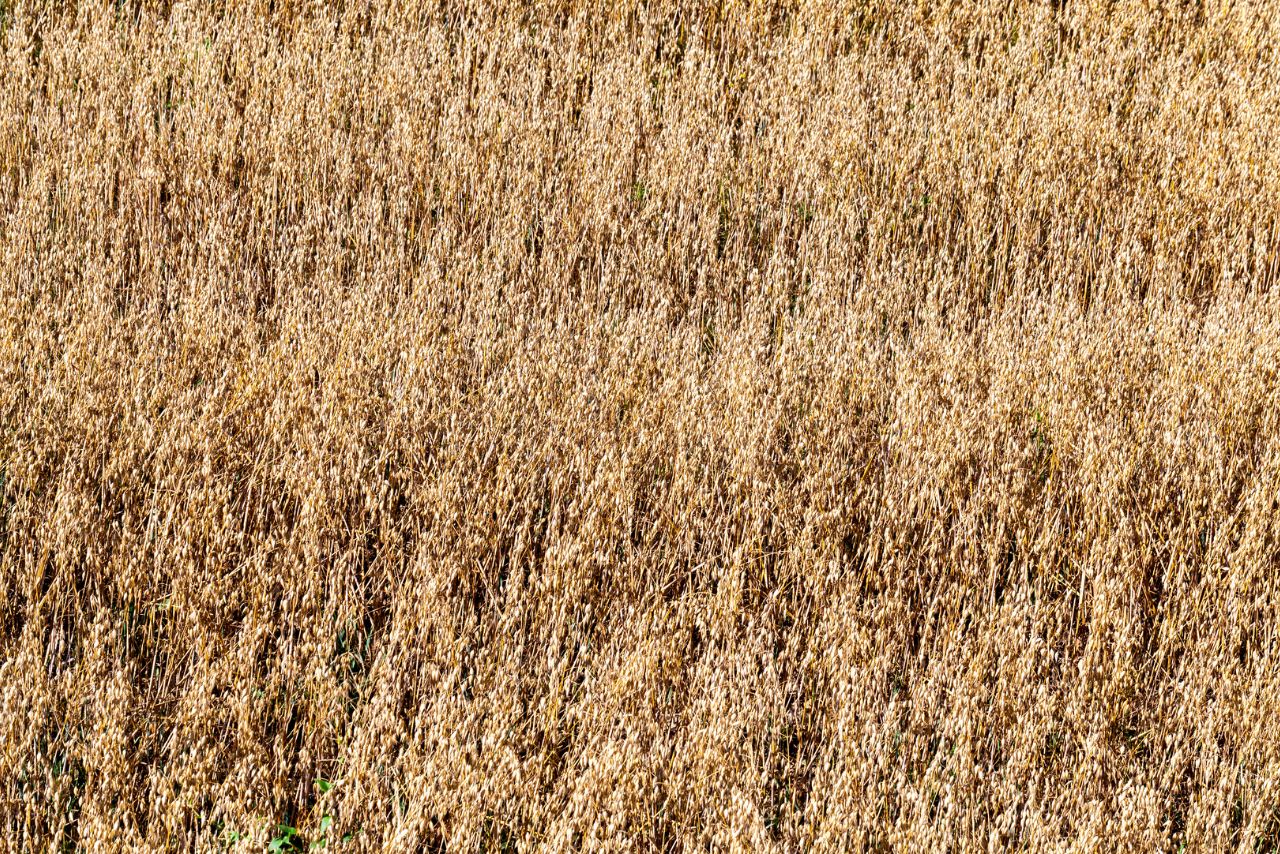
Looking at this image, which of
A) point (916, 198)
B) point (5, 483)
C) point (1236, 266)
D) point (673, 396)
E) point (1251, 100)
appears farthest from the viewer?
point (1251, 100)

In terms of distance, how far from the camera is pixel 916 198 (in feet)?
15.5

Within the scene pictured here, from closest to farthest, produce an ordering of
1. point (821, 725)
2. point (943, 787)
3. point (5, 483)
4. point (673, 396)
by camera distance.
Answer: point (943, 787) < point (821, 725) < point (5, 483) < point (673, 396)

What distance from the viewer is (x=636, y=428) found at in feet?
11.5

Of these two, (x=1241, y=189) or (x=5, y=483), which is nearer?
(x=5, y=483)

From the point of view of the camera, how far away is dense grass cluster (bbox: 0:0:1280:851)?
2590mm

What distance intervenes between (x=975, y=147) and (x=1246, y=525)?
2.20 metres

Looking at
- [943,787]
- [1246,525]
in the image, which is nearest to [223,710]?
[943,787]

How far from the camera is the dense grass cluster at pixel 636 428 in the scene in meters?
2.59

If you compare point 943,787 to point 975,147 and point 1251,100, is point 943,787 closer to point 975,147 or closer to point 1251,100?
point 975,147

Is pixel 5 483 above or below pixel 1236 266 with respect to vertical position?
below

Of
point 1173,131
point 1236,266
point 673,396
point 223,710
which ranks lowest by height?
point 223,710

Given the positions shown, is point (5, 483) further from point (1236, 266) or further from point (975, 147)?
point (1236, 266)

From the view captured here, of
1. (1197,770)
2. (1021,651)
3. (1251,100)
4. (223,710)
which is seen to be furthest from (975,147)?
(223,710)

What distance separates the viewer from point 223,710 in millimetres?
2662
